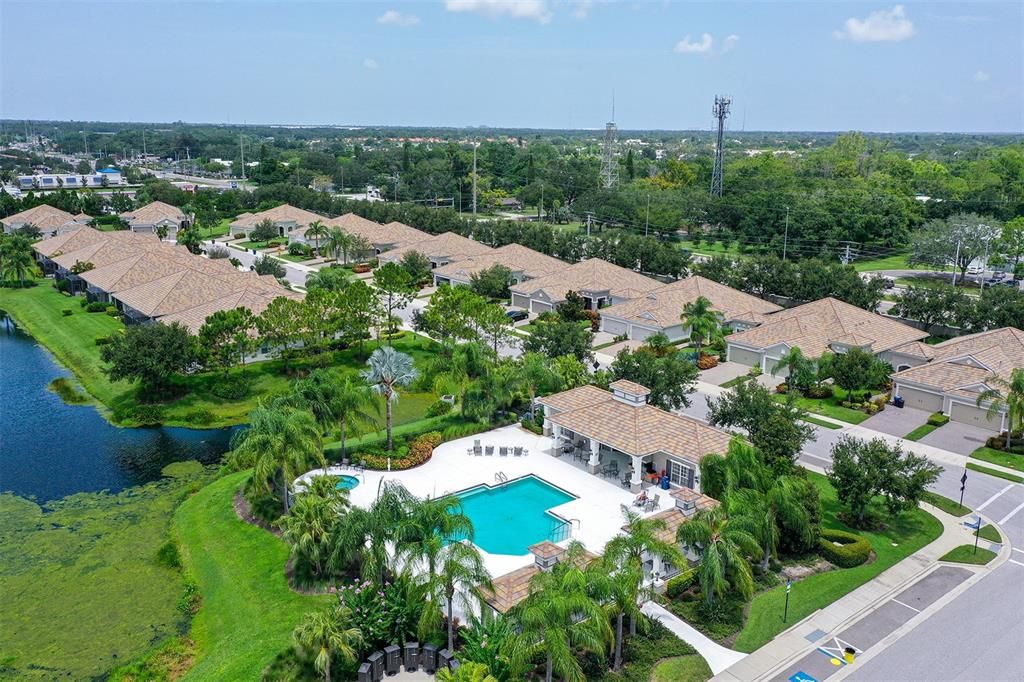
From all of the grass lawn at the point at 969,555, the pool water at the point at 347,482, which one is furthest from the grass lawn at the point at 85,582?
the grass lawn at the point at 969,555

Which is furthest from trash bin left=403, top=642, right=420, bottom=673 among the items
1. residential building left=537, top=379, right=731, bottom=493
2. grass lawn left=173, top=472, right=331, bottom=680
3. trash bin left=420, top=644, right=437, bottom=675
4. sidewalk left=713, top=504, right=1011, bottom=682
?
residential building left=537, top=379, right=731, bottom=493

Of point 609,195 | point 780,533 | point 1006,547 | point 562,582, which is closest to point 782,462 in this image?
point 780,533

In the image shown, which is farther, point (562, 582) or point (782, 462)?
point (782, 462)

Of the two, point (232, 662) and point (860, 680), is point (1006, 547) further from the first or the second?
point (232, 662)

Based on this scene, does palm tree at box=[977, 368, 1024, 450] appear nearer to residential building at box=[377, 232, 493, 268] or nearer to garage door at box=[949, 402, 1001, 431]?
garage door at box=[949, 402, 1001, 431]

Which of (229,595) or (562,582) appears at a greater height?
(562,582)
